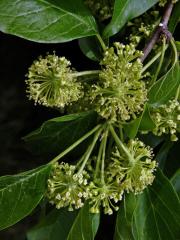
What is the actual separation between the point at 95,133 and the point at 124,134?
0.06 metres

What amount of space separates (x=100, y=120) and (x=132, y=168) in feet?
0.42

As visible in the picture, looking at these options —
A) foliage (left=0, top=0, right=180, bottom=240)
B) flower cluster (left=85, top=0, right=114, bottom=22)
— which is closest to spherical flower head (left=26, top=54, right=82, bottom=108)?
foliage (left=0, top=0, right=180, bottom=240)

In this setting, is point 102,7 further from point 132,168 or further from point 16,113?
point 16,113

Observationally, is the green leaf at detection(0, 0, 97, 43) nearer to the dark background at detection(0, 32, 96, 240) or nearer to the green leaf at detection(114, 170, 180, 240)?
the green leaf at detection(114, 170, 180, 240)

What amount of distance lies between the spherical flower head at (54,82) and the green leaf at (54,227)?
0.28m

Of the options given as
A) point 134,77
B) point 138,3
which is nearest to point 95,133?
point 134,77

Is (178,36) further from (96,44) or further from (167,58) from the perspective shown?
(96,44)

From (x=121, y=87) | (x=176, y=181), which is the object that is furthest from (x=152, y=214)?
(x=121, y=87)

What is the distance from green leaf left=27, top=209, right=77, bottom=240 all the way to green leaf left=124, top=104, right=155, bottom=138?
27 cm

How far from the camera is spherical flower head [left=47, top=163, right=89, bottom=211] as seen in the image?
3.28ft

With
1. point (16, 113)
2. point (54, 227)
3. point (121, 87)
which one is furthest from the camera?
point (16, 113)

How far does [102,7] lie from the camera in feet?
3.89

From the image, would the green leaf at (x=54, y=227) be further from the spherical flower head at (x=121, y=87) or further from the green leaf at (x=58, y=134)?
the spherical flower head at (x=121, y=87)

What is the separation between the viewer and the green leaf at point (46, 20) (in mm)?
993
